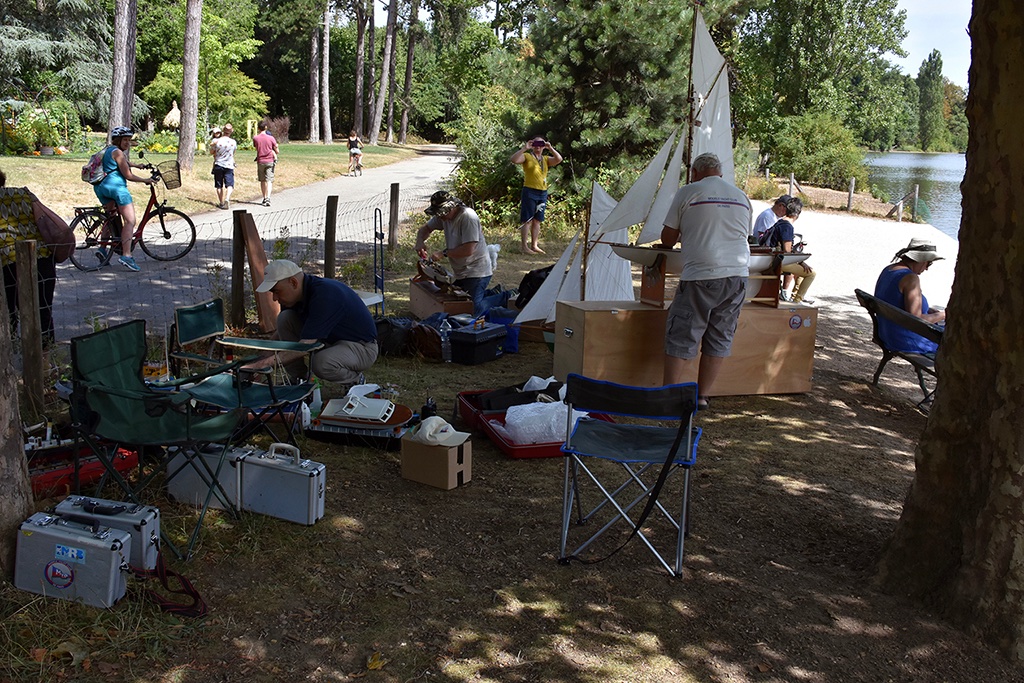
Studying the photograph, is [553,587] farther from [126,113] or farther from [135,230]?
[126,113]

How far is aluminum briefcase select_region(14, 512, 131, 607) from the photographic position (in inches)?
131

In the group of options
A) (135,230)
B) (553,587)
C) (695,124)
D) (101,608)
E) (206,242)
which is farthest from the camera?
(206,242)

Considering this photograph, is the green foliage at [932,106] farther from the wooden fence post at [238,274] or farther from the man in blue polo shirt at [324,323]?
the man in blue polo shirt at [324,323]

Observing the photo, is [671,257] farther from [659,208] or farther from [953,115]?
[953,115]

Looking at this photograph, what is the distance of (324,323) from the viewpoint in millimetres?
5527

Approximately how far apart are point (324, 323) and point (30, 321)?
64.0 inches

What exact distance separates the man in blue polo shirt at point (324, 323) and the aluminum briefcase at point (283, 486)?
1.37m

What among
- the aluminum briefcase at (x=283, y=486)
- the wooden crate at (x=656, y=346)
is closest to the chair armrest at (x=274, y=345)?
the aluminum briefcase at (x=283, y=486)

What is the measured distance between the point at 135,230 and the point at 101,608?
28.1ft

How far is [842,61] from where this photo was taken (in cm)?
4778

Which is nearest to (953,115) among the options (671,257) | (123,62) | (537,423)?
(123,62)

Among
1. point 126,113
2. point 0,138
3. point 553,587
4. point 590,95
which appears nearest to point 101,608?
point 553,587

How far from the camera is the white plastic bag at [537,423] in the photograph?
17.5 feet

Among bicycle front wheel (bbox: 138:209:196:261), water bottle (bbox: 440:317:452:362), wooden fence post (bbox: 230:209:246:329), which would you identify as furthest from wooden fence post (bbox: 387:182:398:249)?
water bottle (bbox: 440:317:452:362)
